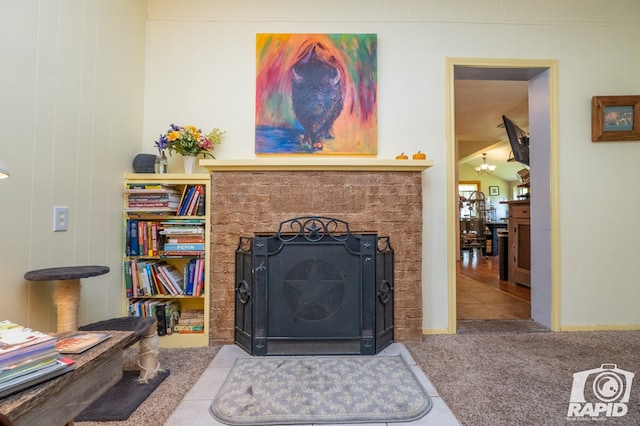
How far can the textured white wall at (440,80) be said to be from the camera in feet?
8.07

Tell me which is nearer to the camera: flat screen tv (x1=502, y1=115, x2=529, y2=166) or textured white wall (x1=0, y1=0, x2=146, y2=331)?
textured white wall (x1=0, y1=0, x2=146, y2=331)

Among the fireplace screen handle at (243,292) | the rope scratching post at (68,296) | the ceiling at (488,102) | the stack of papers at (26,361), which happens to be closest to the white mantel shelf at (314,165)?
the fireplace screen handle at (243,292)

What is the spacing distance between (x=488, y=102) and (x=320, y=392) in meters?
4.24

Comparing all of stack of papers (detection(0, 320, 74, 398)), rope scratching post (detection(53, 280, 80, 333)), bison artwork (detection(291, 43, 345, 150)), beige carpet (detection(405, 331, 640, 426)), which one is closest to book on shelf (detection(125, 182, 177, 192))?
rope scratching post (detection(53, 280, 80, 333))

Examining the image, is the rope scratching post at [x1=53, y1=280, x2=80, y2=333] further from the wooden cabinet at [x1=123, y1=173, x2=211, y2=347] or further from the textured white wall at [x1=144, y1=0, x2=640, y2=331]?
the textured white wall at [x1=144, y1=0, x2=640, y2=331]

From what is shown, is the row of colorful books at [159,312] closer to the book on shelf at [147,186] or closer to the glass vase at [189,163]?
the book on shelf at [147,186]

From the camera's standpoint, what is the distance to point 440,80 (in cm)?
251

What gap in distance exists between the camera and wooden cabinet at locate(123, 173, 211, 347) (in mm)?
2162

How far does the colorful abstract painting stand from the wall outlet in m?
1.25

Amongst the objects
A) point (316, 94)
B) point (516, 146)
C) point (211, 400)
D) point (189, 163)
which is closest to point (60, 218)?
point (189, 163)

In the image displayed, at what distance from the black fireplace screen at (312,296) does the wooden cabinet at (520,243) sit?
2599 millimetres

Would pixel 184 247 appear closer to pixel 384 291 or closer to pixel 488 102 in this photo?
pixel 384 291

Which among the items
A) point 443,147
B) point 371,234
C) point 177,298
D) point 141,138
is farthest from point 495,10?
point 177,298

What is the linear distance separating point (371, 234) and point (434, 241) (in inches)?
22.9
